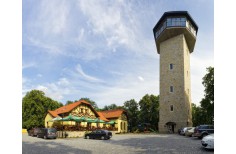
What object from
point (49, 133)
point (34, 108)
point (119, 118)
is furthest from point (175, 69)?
point (34, 108)

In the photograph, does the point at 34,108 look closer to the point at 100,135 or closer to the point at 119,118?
the point at 119,118

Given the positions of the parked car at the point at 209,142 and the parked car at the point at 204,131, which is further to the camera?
the parked car at the point at 204,131

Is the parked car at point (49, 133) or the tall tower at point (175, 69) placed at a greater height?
the tall tower at point (175, 69)

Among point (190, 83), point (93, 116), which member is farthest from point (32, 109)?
point (190, 83)

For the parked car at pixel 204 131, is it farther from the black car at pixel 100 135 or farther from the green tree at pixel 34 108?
the green tree at pixel 34 108

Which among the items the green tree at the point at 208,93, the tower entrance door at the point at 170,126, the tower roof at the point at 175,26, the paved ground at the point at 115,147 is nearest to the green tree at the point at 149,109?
the tower entrance door at the point at 170,126

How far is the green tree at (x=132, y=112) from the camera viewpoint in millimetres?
66500

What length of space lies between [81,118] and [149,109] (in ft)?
98.1

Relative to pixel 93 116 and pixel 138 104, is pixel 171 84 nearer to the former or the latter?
pixel 93 116

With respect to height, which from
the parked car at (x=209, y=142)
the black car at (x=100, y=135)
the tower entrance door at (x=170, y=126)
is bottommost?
the tower entrance door at (x=170, y=126)

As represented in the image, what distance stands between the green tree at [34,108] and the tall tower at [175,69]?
2837 centimetres

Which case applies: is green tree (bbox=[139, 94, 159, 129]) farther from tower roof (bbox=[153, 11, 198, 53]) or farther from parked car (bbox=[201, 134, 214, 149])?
parked car (bbox=[201, 134, 214, 149])

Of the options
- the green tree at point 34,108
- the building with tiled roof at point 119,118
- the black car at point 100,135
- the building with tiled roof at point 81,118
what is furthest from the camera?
the green tree at point 34,108
